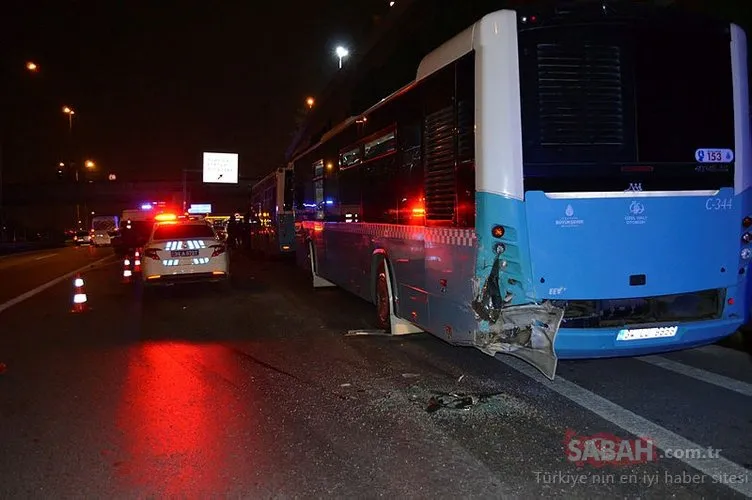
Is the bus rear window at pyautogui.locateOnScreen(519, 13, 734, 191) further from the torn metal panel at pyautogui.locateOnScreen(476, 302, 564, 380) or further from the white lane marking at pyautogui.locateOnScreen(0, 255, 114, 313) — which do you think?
the white lane marking at pyautogui.locateOnScreen(0, 255, 114, 313)

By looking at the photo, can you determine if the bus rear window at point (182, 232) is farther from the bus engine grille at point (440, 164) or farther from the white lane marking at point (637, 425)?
the white lane marking at point (637, 425)

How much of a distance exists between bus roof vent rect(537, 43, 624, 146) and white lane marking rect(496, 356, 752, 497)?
238cm

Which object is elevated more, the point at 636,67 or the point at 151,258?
the point at 636,67

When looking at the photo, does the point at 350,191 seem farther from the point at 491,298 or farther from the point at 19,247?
the point at 19,247

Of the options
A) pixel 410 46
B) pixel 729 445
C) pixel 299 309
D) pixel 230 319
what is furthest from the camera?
pixel 410 46

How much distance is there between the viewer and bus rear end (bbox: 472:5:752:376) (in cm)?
561

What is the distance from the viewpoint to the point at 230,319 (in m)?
10.9

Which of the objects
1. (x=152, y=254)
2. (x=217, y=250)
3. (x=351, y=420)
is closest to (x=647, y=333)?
(x=351, y=420)

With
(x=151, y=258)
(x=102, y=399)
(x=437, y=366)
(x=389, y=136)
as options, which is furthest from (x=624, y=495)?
(x=151, y=258)

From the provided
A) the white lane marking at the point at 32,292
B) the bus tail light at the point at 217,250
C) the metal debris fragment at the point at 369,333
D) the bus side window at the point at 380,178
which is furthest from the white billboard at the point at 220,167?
the metal debris fragment at the point at 369,333

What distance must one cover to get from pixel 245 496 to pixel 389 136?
18.1 feet

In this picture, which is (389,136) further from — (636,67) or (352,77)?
(352,77)

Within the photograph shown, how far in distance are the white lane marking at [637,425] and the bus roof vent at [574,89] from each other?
238 centimetres

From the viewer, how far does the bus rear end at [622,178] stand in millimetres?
5613
